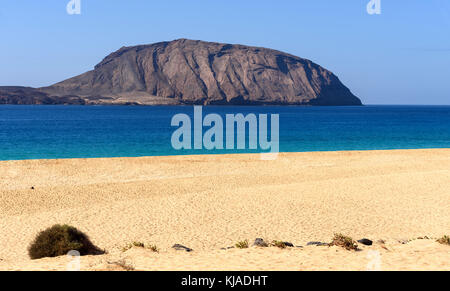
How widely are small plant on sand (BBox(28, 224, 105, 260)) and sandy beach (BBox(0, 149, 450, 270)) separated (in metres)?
0.46

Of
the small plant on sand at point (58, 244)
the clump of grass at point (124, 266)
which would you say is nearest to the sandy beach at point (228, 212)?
the clump of grass at point (124, 266)

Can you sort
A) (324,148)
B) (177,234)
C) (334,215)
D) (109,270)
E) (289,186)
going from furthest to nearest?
1. (324,148)
2. (289,186)
3. (334,215)
4. (177,234)
5. (109,270)

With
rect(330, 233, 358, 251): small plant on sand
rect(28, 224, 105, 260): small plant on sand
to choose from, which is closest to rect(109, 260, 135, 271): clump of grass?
rect(28, 224, 105, 260): small plant on sand

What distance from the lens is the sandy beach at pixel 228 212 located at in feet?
29.8

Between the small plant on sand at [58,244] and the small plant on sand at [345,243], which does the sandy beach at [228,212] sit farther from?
the small plant on sand at [58,244]

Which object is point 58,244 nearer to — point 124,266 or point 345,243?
point 124,266

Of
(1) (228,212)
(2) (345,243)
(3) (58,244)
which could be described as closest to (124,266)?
(3) (58,244)

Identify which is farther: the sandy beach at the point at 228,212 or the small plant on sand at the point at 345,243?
the small plant on sand at the point at 345,243

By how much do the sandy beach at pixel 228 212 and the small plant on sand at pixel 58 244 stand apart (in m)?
0.46
